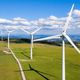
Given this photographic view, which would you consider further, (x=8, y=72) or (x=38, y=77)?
(x=8, y=72)

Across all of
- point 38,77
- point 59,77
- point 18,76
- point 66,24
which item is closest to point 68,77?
point 59,77

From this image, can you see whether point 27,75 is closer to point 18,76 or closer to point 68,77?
point 18,76

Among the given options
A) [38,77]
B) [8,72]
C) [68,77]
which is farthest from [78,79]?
[8,72]

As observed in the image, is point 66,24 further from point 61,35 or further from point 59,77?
point 59,77

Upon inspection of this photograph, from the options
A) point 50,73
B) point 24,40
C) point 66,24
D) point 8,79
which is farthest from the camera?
point 24,40

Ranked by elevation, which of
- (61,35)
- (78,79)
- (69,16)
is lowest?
(78,79)

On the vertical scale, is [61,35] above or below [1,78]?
above

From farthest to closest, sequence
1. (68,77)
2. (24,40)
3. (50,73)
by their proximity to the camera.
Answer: (24,40) < (50,73) < (68,77)

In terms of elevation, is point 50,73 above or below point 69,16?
below

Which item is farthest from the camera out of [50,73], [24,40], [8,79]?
[24,40]
